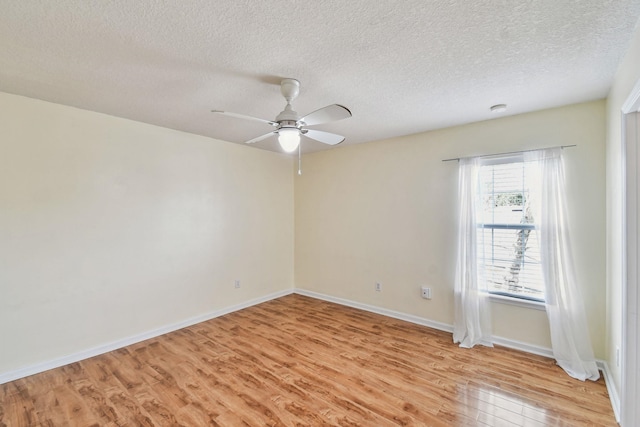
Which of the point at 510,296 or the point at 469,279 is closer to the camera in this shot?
the point at 510,296

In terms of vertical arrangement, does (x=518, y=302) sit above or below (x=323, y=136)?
below

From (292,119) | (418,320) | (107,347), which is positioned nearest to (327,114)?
(292,119)

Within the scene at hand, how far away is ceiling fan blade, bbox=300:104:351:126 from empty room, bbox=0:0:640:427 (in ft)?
0.07

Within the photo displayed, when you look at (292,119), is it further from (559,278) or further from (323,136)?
(559,278)

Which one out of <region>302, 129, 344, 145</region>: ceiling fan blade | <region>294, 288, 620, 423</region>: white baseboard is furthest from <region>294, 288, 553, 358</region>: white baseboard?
<region>302, 129, 344, 145</region>: ceiling fan blade

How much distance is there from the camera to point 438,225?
3.50 meters

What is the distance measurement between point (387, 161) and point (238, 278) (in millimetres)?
2786

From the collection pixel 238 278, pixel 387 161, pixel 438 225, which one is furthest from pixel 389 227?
pixel 238 278

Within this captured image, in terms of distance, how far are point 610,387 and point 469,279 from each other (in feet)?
4.19

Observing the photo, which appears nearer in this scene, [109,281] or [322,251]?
[109,281]

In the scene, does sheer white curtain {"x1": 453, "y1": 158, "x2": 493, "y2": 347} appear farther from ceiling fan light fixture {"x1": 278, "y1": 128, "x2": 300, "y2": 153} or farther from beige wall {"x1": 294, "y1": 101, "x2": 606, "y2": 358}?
ceiling fan light fixture {"x1": 278, "y1": 128, "x2": 300, "y2": 153}

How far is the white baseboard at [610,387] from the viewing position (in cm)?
198

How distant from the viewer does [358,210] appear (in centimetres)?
427

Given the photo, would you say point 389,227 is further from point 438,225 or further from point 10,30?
point 10,30
